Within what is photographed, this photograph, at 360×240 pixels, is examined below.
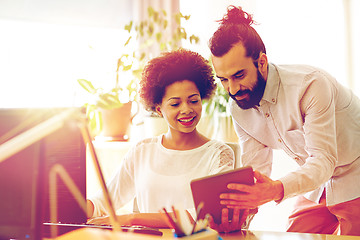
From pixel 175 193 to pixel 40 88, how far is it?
6.07 ft

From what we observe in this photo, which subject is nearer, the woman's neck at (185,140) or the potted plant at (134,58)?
the woman's neck at (185,140)

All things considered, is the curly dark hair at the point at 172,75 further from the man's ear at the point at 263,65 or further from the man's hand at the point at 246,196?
the man's hand at the point at 246,196

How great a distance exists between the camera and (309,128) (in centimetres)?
173

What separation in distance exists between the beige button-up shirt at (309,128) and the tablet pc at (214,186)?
15.9 inches

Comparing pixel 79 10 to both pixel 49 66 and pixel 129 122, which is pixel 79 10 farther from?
pixel 129 122

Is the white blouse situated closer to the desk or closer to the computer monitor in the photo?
the desk

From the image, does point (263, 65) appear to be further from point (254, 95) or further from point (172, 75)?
point (172, 75)

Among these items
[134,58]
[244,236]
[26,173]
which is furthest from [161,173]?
[134,58]

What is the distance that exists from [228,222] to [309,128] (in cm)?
59

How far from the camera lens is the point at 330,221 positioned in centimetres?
209

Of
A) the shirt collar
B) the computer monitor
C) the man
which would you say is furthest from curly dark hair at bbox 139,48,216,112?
the computer monitor

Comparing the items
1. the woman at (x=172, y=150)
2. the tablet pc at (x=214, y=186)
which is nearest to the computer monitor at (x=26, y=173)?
the tablet pc at (x=214, y=186)

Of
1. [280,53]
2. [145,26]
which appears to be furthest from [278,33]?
[145,26]

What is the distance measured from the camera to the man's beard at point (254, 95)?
5.82ft
